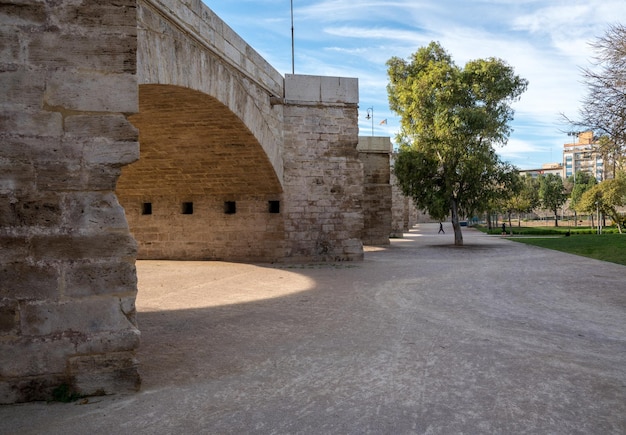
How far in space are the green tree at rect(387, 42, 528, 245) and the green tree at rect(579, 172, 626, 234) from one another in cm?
1686

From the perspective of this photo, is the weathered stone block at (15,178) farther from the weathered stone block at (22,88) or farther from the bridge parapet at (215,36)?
the bridge parapet at (215,36)

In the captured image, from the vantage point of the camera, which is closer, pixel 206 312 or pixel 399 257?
pixel 206 312

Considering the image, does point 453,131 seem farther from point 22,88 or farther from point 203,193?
point 22,88

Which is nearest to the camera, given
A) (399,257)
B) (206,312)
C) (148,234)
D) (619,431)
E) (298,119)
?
(619,431)

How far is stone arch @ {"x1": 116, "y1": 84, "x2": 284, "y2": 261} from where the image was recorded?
11.1 m

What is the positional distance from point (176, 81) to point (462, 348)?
5.24 metres

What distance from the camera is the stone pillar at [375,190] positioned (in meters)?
22.2

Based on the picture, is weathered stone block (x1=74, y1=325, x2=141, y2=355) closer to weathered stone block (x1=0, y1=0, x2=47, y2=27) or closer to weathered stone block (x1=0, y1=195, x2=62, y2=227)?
weathered stone block (x1=0, y1=195, x2=62, y2=227)

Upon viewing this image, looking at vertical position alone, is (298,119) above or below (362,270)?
above

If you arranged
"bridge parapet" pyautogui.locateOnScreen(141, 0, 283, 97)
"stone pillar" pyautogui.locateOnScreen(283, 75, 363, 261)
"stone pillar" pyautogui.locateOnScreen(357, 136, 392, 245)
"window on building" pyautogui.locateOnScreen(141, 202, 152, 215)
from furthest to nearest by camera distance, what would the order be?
"stone pillar" pyautogui.locateOnScreen(357, 136, 392, 245) < "window on building" pyautogui.locateOnScreen(141, 202, 152, 215) < "stone pillar" pyautogui.locateOnScreen(283, 75, 363, 261) < "bridge parapet" pyautogui.locateOnScreen(141, 0, 283, 97)

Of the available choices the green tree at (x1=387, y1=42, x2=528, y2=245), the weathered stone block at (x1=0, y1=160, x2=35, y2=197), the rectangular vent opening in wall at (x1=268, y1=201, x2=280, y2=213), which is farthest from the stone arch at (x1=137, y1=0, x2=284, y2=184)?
the green tree at (x1=387, y1=42, x2=528, y2=245)

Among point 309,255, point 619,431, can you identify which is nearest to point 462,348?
point 619,431

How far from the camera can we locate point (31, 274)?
3.51m

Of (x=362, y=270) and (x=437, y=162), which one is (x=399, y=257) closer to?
(x=362, y=270)
